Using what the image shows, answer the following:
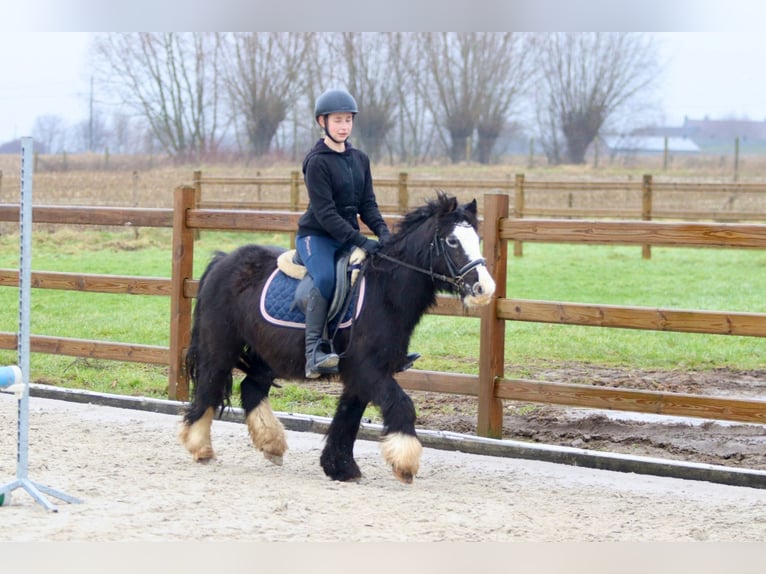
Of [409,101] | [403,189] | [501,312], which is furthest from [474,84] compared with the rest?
[501,312]

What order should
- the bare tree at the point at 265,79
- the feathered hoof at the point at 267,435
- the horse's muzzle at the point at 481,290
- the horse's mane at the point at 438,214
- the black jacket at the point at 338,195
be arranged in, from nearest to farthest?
1. the horse's muzzle at the point at 481,290
2. the horse's mane at the point at 438,214
3. the black jacket at the point at 338,195
4. the feathered hoof at the point at 267,435
5. the bare tree at the point at 265,79

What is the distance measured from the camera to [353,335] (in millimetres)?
5668

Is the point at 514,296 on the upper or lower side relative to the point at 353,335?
lower

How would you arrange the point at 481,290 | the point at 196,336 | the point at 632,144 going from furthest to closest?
1. the point at 632,144
2. the point at 196,336
3. the point at 481,290

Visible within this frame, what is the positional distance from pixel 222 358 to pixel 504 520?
2192 mm

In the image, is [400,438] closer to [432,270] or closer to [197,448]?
[432,270]

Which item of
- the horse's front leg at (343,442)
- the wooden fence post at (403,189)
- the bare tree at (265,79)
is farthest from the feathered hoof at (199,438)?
the bare tree at (265,79)

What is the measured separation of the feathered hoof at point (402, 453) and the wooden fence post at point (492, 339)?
1574 millimetres


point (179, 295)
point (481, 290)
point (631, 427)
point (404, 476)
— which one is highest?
point (481, 290)

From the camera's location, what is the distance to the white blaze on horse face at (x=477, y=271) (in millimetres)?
5223

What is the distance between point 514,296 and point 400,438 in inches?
354

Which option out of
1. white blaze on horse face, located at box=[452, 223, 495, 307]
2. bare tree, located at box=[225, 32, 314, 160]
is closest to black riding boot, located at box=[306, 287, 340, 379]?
white blaze on horse face, located at box=[452, 223, 495, 307]

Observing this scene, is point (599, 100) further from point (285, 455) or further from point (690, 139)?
point (285, 455)

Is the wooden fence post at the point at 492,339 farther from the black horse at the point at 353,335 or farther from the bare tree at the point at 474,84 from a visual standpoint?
the bare tree at the point at 474,84
